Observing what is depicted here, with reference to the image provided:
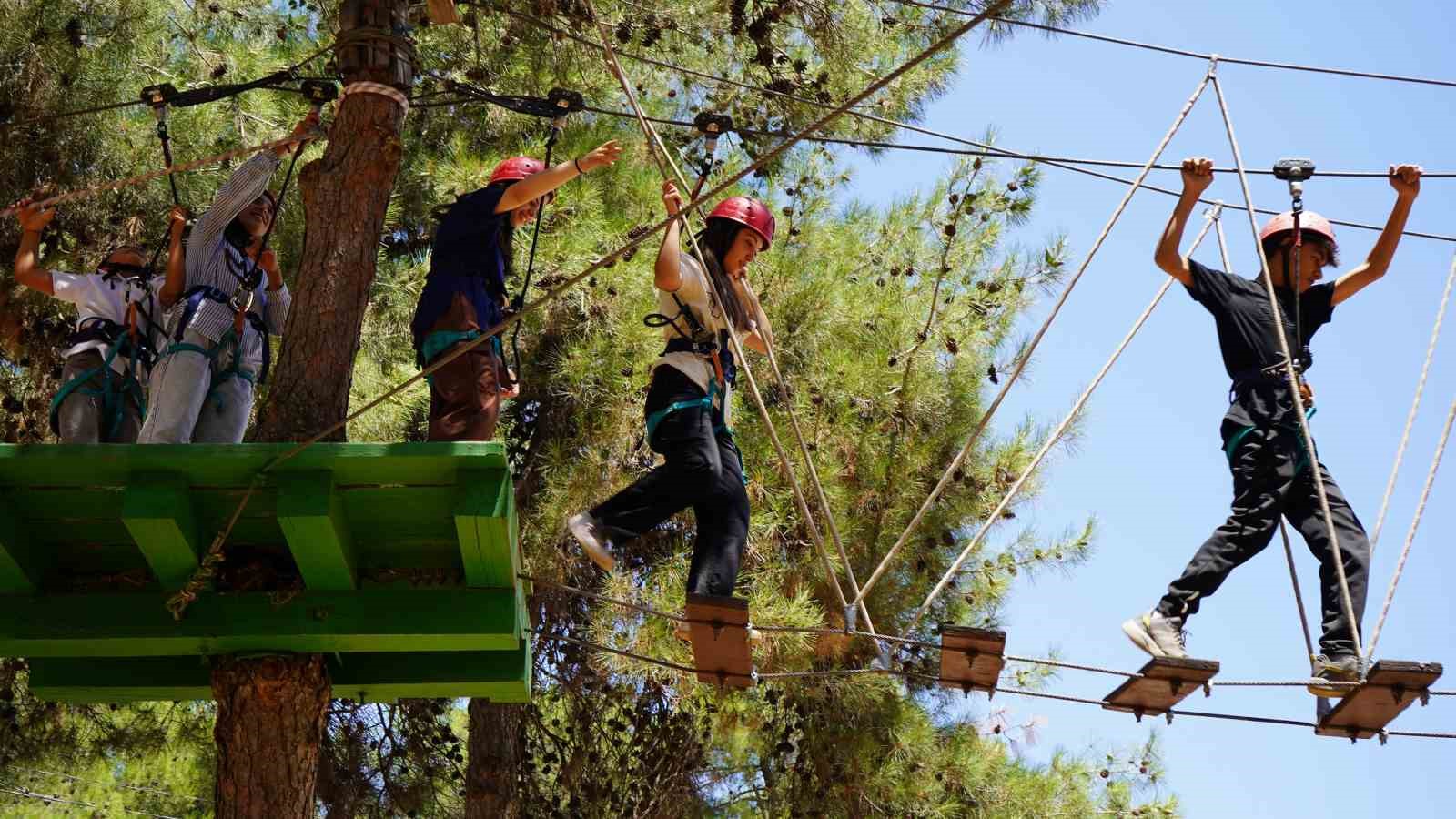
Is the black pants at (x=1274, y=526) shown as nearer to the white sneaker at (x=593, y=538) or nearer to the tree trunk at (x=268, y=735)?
the white sneaker at (x=593, y=538)

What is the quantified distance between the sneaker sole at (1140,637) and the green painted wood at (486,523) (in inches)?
70.7

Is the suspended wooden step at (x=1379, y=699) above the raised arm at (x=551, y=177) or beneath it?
beneath

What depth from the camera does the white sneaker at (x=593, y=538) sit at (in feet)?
16.1

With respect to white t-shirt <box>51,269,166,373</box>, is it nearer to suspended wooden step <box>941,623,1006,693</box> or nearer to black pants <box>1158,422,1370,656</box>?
suspended wooden step <box>941,623,1006,693</box>

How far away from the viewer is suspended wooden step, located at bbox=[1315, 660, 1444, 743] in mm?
4613

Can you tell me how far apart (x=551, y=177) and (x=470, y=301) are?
1.43ft

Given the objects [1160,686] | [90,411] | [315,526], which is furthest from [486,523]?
[1160,686]

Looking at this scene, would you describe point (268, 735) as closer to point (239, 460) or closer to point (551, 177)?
point (239, 460)

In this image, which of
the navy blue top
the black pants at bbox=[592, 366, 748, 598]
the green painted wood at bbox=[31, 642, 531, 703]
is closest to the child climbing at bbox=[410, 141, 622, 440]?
the navy blue top

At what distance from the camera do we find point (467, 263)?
5000mm

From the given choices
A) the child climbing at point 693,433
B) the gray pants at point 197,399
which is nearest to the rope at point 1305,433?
the child climbing at point 693,433

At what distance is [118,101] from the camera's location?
301 inches

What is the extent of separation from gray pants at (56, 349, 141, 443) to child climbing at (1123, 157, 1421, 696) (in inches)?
118

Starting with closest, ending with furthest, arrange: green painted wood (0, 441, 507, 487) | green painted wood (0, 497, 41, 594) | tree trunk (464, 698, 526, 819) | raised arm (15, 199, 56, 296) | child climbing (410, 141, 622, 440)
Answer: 1. green painted wood (0, 441, 507, 487)
2. green painted wood (0, 497, 41, 594)
3. child climbing (410, 141, 622, 440)
4. raised arm (15, 199, 56, 296)
5. tree trunk (464, 698, 526, 819)
